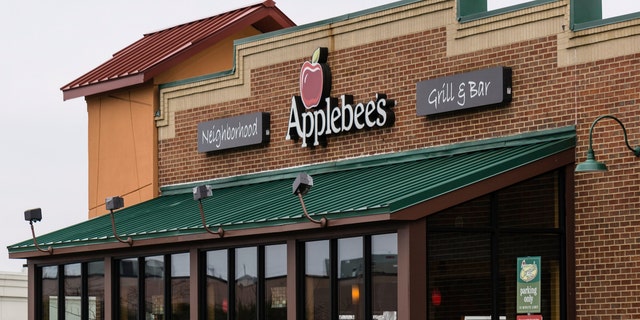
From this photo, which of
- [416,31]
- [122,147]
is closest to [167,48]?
[122,147]

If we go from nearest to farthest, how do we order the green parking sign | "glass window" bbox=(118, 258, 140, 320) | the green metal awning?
the green metal awning → the green parking sign → "glass window" bbox=(118, 258, 140, 320)

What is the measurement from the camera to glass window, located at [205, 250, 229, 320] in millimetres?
23547

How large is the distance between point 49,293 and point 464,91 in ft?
32.7

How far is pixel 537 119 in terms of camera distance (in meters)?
21.5

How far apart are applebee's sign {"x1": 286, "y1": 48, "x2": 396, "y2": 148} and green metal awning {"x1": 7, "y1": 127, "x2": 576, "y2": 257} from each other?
1.95ft

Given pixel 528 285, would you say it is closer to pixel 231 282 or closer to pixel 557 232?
Answer: pixel 557 232

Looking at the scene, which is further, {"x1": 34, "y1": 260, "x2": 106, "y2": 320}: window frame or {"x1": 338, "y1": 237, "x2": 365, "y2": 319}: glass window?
{"x1": 34, "y1": 260, "x2": 106, "y2": 320}: window frame

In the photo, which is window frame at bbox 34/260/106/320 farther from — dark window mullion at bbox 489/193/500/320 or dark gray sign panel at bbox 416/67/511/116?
dark window mullion at bbox 489/193/500/320

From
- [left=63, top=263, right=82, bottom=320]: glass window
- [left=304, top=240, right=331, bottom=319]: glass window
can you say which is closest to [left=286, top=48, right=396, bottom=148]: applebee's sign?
[left=304, top=240, right=331, bottom=319]: glass window

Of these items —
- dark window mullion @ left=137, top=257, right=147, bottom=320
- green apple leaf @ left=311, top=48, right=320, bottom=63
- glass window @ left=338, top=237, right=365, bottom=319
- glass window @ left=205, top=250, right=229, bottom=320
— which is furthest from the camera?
dark window mullion @ left=137, top=257, right=147, bottom=320

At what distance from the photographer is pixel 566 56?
2111 centimetres

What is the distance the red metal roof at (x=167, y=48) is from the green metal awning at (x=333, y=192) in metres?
2.68

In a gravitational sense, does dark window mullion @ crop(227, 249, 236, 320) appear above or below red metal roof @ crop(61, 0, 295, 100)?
below

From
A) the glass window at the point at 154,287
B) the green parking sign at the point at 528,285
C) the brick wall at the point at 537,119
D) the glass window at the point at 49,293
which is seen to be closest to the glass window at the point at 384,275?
the green parking sign at the point at 528,285
